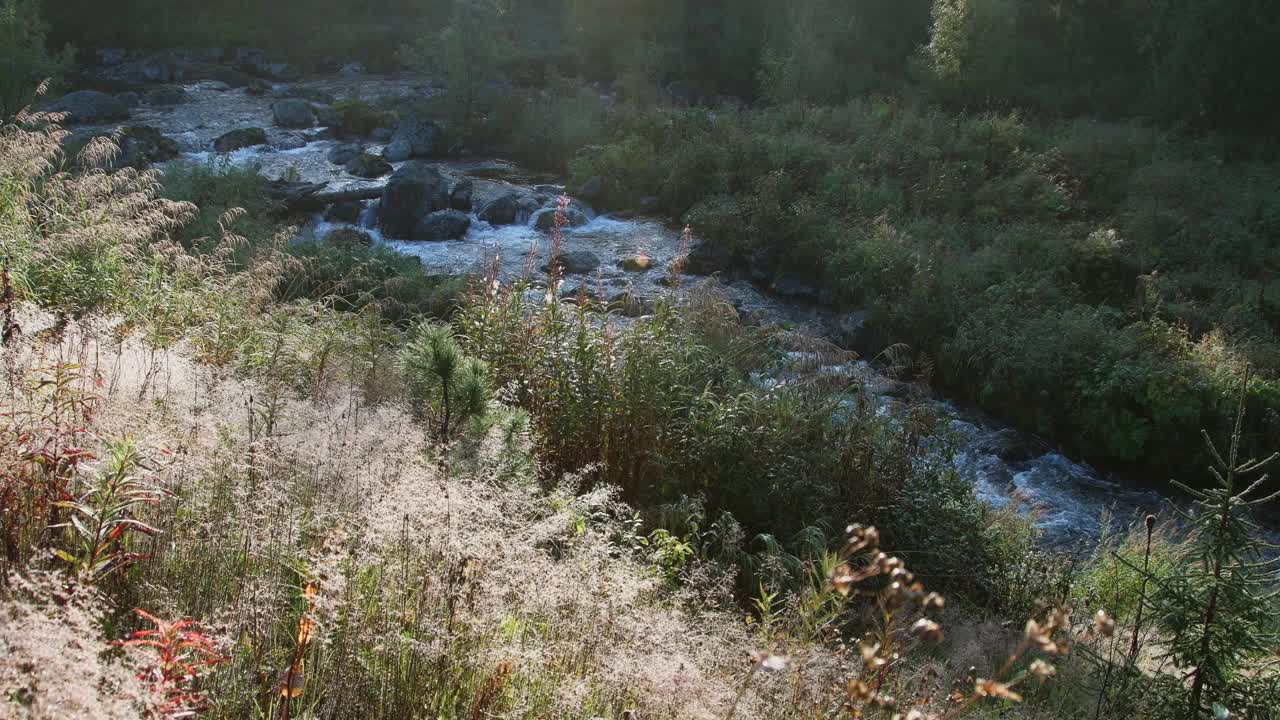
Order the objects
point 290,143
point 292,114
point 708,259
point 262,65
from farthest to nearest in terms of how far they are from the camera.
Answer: point 262,65, point 292,114, point 290,143, point 708,259

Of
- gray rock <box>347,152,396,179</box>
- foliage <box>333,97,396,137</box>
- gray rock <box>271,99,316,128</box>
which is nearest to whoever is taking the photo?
gray rock <box>347,152,396,179</box>

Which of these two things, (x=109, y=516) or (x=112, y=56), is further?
(x=112, y=56)

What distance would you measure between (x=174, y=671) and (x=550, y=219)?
14.7 m

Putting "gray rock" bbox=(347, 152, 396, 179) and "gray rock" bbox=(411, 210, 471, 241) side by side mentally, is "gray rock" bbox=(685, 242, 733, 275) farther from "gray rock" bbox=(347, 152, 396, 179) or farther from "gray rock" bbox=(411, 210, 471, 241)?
"gray rock" bbox=(347, 152, 396, 179)

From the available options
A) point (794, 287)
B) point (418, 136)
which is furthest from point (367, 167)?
point (794, 287)

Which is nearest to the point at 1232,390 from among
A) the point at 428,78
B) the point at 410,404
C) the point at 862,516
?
the point at 862,516

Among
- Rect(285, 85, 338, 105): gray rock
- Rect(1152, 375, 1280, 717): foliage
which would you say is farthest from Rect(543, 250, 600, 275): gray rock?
Rect(285, 85, 338, 105): gray rock

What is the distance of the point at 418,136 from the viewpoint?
67.2 ft

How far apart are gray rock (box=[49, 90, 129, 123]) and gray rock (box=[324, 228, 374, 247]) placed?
32.5 feet

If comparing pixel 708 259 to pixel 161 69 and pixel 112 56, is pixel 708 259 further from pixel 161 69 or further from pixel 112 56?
pixel 112 56

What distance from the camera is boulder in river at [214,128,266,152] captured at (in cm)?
1888

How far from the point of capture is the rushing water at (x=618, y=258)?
29.8 feet

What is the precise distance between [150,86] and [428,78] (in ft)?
26.1

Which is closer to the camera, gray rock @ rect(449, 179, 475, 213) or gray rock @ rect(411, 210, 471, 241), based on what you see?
gray rock @ rect(411, 210, 471, 241)
